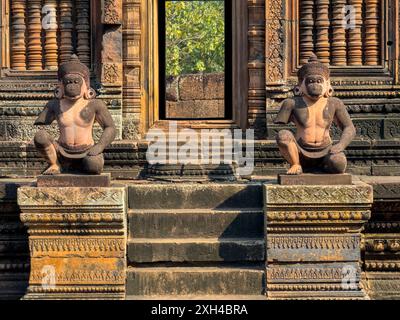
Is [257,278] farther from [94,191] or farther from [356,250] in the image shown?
[94,191]

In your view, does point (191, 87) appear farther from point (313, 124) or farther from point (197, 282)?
point (197, 282)

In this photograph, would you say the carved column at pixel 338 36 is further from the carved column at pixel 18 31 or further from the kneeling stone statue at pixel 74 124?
the carved column at pixel 18 31

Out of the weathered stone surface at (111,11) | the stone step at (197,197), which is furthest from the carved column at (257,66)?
the stone step at (197,197)

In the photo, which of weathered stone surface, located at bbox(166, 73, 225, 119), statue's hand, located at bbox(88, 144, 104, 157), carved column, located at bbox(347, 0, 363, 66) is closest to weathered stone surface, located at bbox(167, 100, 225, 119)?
weathered stone surface, located at bbox(166, 73, 225, 119)

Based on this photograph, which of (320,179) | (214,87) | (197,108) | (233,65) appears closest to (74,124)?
(320,179)

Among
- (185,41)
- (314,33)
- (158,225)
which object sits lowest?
(158,225)

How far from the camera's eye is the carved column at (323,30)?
8094mm

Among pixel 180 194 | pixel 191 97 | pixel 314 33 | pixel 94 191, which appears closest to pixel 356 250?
pixel 180 194

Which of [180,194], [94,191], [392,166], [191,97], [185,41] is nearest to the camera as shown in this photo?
[94,191]

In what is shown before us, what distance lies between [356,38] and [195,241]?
116 inches

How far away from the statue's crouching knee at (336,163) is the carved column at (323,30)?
2047mm

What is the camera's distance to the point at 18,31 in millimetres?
8305

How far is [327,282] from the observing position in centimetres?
616

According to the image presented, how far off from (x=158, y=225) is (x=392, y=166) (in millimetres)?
2496
